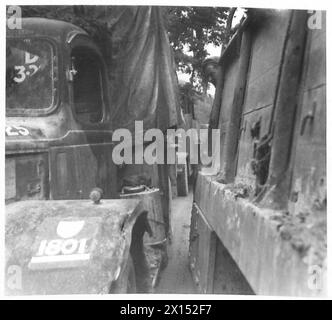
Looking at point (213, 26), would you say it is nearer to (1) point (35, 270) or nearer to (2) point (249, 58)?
(2) point (249, 58)

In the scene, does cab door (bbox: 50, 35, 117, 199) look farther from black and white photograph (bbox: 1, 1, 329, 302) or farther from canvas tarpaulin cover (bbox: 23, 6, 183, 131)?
canvas tarpaulin cover (bbox: 23, 6, 183, 131)

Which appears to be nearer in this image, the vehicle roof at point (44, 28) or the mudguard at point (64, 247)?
the mudguard at point (64, 247)

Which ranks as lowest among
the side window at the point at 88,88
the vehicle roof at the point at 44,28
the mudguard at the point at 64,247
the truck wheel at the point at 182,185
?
→ the truck wheel at the point at 182,185

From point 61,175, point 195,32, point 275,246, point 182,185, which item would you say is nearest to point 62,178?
point 61,175

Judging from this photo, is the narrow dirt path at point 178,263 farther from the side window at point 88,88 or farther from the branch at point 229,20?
the branch at point 229,20

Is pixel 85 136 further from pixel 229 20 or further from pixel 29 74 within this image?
pixel 229 20

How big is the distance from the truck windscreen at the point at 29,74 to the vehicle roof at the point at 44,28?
5 centimetres

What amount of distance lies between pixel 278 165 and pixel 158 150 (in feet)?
7.91

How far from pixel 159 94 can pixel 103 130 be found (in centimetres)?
84

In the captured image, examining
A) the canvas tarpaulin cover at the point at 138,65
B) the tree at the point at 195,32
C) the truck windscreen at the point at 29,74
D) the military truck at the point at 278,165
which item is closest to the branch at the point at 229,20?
the tree at the point at 195,32

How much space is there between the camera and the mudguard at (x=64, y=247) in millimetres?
1542

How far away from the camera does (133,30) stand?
3.42m

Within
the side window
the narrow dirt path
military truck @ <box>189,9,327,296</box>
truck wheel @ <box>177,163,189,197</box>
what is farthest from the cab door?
truck wheel @ <box>177,163,189,197</box>

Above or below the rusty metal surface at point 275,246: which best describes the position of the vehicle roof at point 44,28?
above
